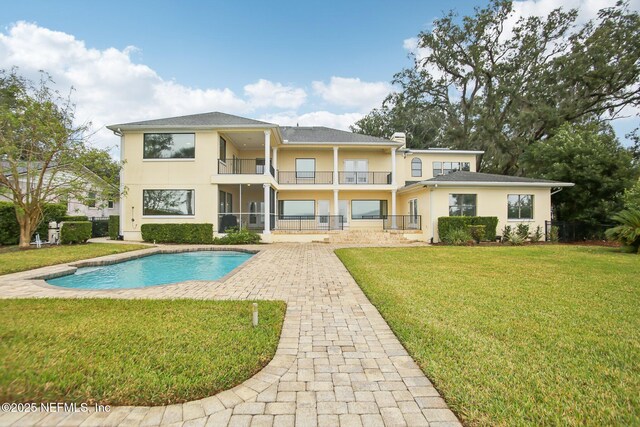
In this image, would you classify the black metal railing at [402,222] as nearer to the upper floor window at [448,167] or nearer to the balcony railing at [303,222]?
the balcony railing at [303,222]

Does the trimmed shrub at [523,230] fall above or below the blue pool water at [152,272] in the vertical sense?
above

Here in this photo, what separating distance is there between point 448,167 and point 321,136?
10442 mm

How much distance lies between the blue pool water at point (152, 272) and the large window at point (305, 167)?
9561 mm

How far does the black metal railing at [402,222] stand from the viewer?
18.2 m

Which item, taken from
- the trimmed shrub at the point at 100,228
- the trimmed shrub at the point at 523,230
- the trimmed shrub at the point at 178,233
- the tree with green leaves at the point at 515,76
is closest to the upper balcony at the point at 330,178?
the trimmed shrub at the point at 178,233

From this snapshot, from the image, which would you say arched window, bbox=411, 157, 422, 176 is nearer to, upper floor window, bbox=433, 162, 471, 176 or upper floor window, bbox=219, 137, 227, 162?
upper floor window, bbox=433, 162, 471, 176

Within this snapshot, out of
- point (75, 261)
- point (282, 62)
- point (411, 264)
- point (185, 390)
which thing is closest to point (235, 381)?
point (185, 390)

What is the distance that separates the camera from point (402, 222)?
1964cm

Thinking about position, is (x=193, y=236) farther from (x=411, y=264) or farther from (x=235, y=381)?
(x=235, y=381)

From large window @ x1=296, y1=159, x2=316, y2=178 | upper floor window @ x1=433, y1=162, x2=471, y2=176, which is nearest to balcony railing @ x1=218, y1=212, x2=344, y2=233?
large window @ x1=296, y1=159, x2=316, y2=178

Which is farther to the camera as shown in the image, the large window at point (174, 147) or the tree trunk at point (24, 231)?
the large window at point (174, 147)

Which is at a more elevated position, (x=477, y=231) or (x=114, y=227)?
(x=114, y=227)

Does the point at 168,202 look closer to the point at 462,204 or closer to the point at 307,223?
the point at 307,223

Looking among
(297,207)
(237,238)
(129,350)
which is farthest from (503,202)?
(129,350)
